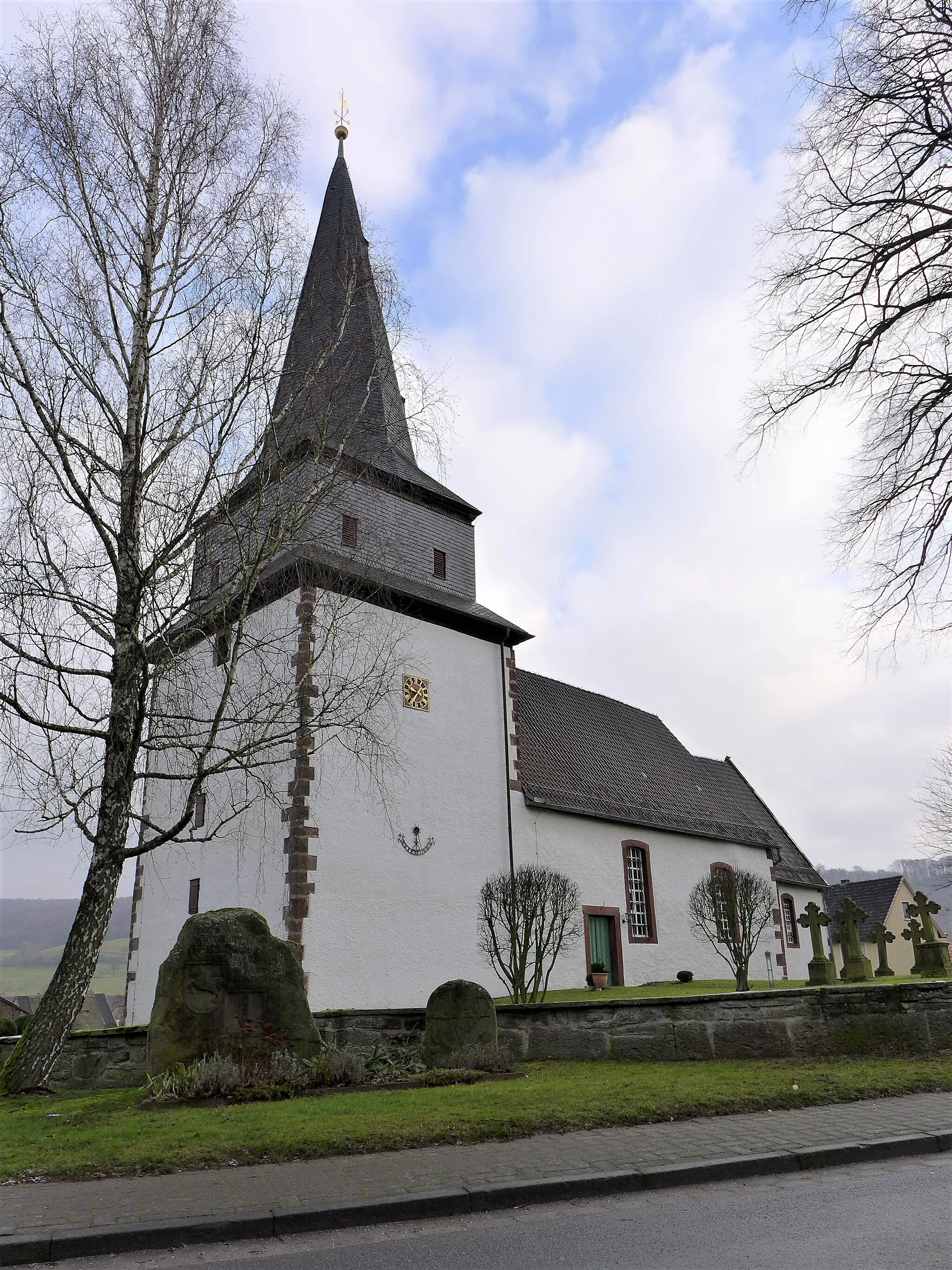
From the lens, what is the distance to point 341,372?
1280cm

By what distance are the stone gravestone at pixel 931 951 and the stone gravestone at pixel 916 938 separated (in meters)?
0.04

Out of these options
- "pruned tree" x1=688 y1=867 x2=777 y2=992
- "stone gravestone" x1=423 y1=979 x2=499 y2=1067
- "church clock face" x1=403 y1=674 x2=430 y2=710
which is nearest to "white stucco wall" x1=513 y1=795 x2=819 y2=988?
"pruned tree" x1=688 y1=867 x2=777 y2=992

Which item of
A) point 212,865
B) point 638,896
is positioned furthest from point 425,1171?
point 638,896

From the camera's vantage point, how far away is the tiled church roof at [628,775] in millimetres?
23641

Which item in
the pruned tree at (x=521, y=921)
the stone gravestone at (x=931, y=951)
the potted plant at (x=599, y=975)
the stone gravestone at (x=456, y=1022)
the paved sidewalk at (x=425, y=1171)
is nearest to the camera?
the paved sidewalk at (x=425, y=1171)

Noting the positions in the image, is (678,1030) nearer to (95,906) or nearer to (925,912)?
(95,906)

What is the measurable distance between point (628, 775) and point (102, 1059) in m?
17.9

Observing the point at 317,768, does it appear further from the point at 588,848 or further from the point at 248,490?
the point at 588,848

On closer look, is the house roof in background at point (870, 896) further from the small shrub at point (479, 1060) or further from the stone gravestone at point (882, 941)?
the small shrub at point (479, 1060)

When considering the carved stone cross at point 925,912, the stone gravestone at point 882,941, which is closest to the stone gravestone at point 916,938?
the carved stone cross at point 925,912

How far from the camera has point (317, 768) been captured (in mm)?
16828

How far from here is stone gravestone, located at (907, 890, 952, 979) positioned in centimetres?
1522

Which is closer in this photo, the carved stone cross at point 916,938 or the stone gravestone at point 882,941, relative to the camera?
the carved stone cross at point 916,938

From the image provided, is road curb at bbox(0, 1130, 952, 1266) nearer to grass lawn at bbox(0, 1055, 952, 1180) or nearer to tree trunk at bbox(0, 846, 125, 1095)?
grass lawn at bbox(0, 1055, 952, 1180)
